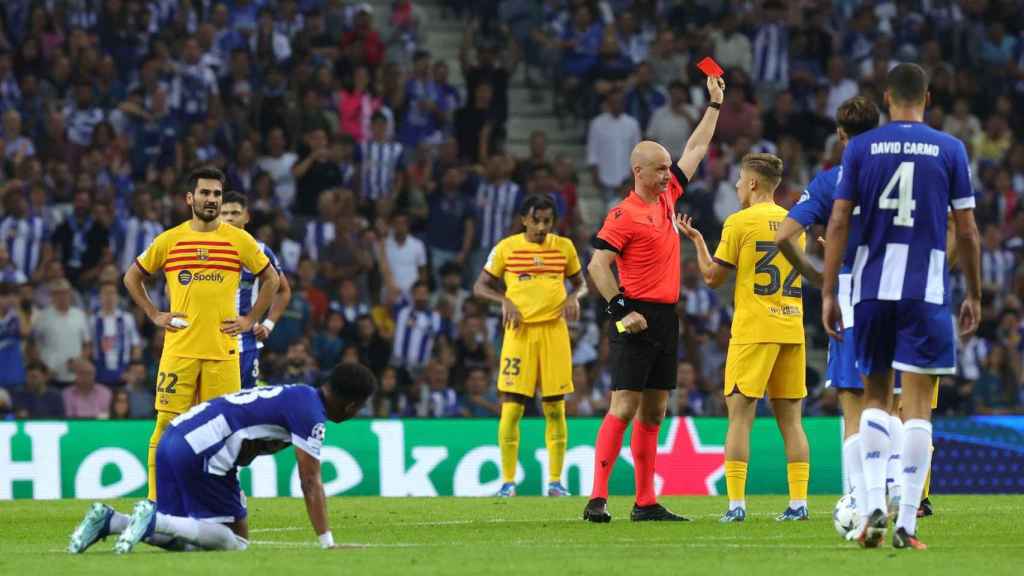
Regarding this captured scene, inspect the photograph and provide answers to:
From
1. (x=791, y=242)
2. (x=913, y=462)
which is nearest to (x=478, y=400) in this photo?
(x=791, y=242)

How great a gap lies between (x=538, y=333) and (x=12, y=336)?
22.6 ft

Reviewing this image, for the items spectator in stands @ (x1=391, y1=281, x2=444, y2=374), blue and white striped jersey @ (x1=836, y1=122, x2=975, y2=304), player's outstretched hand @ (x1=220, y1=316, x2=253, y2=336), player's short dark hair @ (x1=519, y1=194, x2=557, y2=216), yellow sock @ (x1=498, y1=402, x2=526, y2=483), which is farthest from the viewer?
spectator in stands @ (x1=391, y1=281, x2=444, y2=374)

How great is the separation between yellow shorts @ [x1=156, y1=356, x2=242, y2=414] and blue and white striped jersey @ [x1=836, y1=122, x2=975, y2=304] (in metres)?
5.56

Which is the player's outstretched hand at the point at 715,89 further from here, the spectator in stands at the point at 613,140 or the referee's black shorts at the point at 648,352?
the spectator in stands at the point at 613,140

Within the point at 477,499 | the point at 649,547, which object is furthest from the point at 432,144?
the point at 649,547

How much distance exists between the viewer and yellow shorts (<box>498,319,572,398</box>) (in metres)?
16.9

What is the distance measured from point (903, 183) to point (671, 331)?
3.36m

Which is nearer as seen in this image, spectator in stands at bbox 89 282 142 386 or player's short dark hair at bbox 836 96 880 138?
player's short dark hair at bbox 836 96 880 138

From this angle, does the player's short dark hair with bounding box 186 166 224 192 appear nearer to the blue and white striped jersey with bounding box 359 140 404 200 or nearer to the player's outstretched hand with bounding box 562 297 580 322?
the player's outstretched hand with bounding box 562 297 580 322

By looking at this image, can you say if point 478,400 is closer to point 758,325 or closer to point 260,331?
point 260,331

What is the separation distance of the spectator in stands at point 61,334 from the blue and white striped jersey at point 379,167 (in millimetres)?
4635

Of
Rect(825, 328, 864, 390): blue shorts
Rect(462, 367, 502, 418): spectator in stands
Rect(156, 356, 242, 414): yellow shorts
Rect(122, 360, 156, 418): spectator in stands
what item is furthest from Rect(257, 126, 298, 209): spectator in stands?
Rect(825, 328, 864, 390): blue shorts

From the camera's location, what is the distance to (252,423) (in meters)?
10.2

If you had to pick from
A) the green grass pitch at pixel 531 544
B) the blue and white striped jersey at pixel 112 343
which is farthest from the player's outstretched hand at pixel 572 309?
the blue and white striped jersey at pixel 112 343
